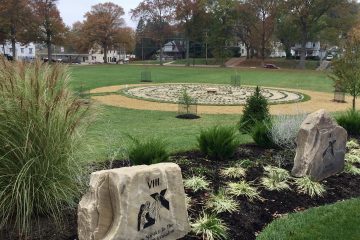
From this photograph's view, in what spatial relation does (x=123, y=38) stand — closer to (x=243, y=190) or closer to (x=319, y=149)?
(x=319, y=149)

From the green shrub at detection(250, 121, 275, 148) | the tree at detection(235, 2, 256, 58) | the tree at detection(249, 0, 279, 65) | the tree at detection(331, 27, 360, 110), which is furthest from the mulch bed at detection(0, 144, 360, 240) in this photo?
the tree at detection(235, 2, 256, 58)

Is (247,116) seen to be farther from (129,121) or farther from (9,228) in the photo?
(9,228)

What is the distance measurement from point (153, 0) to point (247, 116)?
206 ft

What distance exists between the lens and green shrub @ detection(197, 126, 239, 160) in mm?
7070

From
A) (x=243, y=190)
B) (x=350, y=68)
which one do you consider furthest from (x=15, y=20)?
(x=243, y=190)

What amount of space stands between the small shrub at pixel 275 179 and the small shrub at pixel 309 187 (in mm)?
189

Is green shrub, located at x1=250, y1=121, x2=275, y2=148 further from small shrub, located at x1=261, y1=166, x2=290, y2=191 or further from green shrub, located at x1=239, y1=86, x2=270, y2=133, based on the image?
green shrub, located at x1=239, y1=86, x2=270, y2=133

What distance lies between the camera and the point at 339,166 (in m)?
6.82

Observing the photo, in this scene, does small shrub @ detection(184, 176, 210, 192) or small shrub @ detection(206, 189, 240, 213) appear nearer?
small shrub @ detection(206, 189, 240, 213)

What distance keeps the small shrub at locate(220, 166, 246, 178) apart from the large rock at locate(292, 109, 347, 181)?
2.64ft

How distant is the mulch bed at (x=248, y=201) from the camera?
4.29 meters

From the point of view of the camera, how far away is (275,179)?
5.96 metres

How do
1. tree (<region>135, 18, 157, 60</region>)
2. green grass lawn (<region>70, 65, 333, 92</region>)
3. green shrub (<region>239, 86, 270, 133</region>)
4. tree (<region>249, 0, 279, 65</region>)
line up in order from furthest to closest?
tree (<region>135, 18, 157, 60</region>) < tree (<region>249, 0, 279, 65</region>) < green grass lawn (<region>70, 65, 333, 92</region>) < green shrub (<region>239, 86, 270, 133</region>)

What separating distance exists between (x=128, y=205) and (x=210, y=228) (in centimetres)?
106
